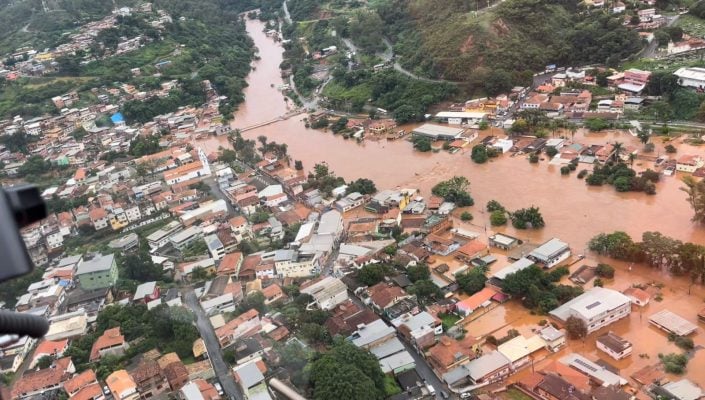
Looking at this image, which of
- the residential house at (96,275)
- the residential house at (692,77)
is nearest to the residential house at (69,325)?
the residential house at (96,275)

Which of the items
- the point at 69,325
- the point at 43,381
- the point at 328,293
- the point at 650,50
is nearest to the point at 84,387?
the point at 43,381

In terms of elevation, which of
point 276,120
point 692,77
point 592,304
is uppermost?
point 692,77

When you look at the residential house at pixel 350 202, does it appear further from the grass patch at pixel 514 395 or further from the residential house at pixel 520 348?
the grass patch at pixel 514 395

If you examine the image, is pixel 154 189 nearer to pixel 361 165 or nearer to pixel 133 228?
pixel 133 228

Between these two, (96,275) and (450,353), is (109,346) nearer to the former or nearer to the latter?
(96,275)

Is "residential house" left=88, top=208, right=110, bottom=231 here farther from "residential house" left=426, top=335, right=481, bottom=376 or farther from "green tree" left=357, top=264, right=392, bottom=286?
"residential house" left=426, top=335, right=481, bottom=376

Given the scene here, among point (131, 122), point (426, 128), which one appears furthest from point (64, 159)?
point (426, 128)
